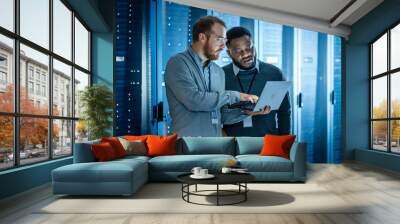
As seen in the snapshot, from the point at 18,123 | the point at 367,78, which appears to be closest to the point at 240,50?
the point at 367,78

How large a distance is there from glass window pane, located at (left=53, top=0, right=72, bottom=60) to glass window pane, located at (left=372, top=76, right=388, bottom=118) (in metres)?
6.81

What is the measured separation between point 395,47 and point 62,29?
6782 mm

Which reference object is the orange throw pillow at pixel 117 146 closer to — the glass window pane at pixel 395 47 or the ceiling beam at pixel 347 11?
the ceiling beam at pixel 347 11

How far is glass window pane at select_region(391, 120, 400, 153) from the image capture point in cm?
788

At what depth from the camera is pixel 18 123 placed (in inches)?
206

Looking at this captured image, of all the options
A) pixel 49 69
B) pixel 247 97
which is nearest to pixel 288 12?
pixel 247 97

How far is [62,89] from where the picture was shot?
698 cm

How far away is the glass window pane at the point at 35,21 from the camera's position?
550cm

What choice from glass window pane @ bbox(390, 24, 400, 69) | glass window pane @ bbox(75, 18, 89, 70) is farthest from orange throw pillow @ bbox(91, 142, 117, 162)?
glass window pane @ bbox(390, 24, 400, 69)

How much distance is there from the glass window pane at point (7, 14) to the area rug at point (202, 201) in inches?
92.3

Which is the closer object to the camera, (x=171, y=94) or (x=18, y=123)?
(x=18, y=123)

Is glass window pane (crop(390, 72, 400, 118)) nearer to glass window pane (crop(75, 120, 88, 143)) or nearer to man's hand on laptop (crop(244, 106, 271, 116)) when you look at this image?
man's hand on laptop (crop(244, 106, 271, 116))

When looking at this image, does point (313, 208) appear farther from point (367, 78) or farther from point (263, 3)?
point (367, 78)

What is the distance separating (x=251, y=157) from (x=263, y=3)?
151 inches
